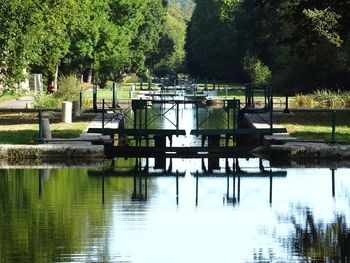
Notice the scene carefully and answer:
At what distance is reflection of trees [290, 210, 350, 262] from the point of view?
55.2 feet

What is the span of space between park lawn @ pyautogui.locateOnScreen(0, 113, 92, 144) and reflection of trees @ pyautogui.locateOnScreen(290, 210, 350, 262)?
49.3ft

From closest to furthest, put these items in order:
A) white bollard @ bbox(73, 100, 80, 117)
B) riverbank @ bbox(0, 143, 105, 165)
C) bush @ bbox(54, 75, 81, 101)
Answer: riverbank @ bbox(0, 143, 105, 165), white bollard @ bbox(73, 100, 80, 117), bush @ bbox(54, 75, 81, 101)

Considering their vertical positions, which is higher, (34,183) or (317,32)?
(317,32)

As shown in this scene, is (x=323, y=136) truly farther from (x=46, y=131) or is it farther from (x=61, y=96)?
(x=61, y=96)

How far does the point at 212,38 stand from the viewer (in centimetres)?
14162

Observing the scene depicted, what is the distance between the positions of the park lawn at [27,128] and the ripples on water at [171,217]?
6.81 meters

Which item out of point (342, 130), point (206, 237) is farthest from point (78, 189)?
point (342, 130)

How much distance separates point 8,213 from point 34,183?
4.78 metres

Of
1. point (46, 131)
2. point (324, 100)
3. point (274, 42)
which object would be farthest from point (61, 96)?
point (274, 42)

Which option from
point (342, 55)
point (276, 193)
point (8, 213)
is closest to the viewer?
point (8, 213)

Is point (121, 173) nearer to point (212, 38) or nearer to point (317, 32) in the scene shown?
point (317, 32)

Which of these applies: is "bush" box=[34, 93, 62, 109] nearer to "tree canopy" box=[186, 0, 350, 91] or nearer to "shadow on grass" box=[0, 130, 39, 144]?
"tree canopy" box=[186, 0, 350, 91]

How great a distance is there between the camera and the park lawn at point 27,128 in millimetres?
35719

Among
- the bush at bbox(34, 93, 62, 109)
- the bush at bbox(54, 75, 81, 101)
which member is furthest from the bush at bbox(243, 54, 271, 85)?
the bush at bbox(34, 93, 62, 109)
